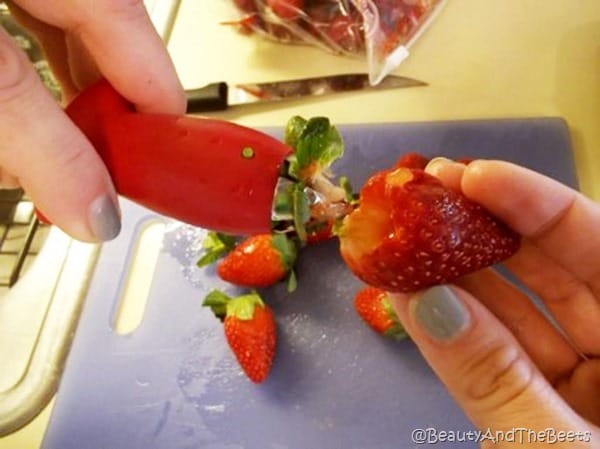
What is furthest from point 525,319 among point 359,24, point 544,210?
point 359,24

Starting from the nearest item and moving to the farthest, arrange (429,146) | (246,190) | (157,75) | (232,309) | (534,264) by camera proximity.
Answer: (246,190), (157,75), (534,264), (232,309), (429,146)

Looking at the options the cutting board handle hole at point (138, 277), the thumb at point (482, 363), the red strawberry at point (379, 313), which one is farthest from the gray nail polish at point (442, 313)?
the cutting board handle hole at point (138, 277)

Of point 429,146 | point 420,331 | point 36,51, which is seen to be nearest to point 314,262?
point 429,146

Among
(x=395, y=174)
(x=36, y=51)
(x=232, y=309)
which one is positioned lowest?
(x=232, y=309)

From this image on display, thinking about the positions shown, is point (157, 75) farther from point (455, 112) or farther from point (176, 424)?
point (455, 112)

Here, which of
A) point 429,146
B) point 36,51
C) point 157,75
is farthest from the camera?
point 36,51

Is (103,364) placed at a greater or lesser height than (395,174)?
lesser

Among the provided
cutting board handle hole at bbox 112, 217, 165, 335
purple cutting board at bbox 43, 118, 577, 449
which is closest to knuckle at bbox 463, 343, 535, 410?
purple cutting board at bbox 43, 118, 577, 449
